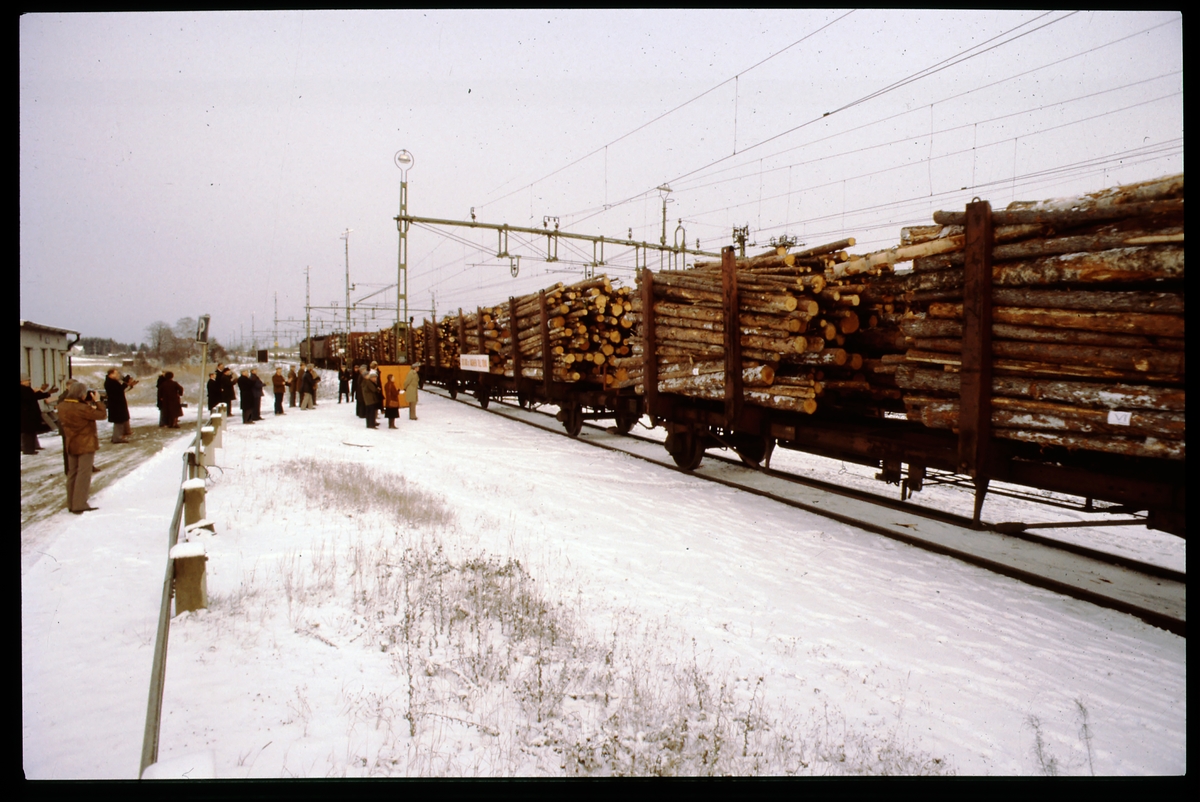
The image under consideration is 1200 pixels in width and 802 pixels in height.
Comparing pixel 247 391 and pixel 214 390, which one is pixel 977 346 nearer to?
pixel 247 391

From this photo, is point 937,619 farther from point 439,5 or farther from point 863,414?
point 439,5

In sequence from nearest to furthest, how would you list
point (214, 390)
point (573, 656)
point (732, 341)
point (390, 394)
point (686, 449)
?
point (573, 656)
point (732, 341)
point (686, 449)
point (390, 394)
point (214, 390)

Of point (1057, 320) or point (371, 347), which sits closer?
point (1057, 320)

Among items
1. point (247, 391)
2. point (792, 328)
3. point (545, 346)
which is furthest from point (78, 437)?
point (247, 391)

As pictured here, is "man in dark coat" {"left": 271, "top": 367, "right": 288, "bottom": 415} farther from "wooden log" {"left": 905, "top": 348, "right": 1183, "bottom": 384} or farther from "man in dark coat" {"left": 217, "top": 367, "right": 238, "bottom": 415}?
"wooden log" {"left": 905, "top": 348, "right": 1183, "bottom": 384}

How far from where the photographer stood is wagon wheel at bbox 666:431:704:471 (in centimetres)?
953

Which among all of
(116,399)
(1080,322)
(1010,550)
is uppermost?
(1080,322)

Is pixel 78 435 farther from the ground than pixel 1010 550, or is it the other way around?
pixel 78 435

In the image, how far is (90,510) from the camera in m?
6.86

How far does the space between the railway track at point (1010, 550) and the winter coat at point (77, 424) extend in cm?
784

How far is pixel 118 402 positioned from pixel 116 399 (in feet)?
0.23

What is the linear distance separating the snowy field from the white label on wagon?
11672mm

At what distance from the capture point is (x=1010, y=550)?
6.16 m

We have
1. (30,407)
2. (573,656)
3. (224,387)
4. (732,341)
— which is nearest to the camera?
(573,656)
